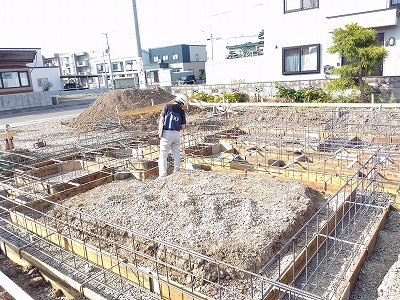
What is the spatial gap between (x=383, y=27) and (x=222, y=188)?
1126 centimetres

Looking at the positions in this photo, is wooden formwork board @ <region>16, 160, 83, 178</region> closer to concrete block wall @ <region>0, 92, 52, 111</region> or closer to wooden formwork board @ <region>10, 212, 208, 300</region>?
wooden formwork board @ <region>10, 212, 208, 300</region>

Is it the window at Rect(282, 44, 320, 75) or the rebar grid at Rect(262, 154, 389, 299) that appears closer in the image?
the rebar grid at Rect(262, 154, 389, 299)

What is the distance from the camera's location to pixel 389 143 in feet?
25.5

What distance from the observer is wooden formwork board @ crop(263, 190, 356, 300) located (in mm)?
3549

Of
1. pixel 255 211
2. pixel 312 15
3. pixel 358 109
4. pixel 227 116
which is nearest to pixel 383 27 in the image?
pixel 312 15

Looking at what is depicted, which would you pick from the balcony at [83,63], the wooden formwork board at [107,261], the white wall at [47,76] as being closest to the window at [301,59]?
the wooden formwork board at [107,261]

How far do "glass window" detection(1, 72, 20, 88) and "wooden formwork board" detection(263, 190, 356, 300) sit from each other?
82.6ft

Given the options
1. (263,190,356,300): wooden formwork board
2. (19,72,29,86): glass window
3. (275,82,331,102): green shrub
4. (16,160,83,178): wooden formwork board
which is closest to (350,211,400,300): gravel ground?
(263,190,356,300): wooden formwork board

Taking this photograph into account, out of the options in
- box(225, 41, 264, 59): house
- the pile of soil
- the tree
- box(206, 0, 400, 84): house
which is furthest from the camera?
box(225, 41, 264, 59): house

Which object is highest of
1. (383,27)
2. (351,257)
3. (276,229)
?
(383,27)

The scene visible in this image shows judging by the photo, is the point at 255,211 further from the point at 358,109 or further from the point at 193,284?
the point at 358,109

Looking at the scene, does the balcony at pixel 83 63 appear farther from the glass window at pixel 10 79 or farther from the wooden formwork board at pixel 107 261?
the wooden formwork board at pixel 107 261

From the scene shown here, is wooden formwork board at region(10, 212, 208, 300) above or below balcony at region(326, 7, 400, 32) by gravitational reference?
below

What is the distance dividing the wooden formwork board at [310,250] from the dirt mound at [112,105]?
10332 mm
